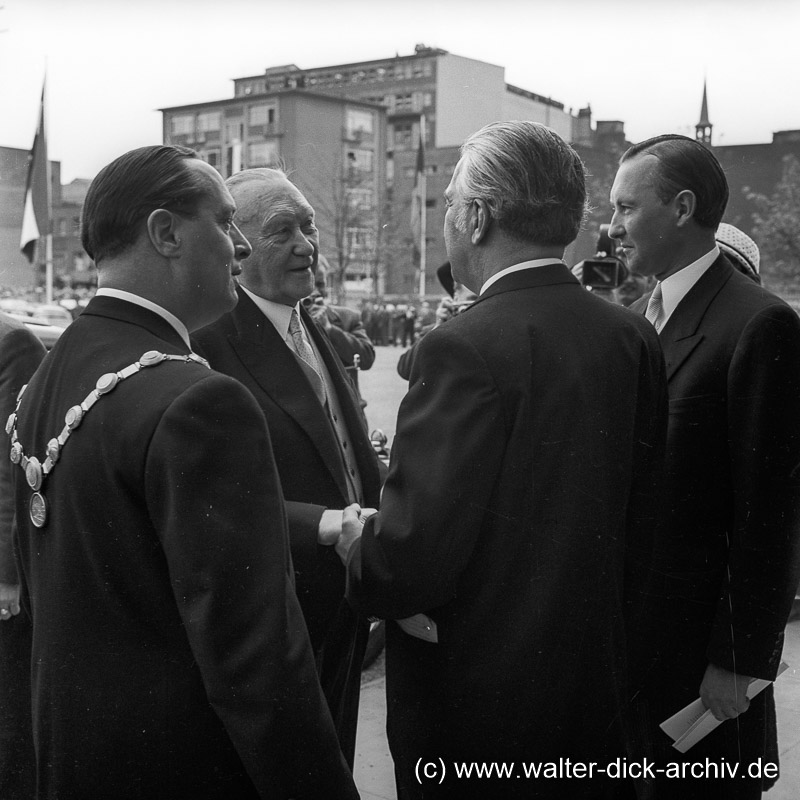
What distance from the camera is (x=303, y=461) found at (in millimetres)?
2068

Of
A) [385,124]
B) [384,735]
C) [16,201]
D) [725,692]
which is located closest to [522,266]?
[725,692]

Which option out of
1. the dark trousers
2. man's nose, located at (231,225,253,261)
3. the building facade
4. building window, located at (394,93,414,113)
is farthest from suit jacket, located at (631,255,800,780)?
building window, located at (394,93,414,113)

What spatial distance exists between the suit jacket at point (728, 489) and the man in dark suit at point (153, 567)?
1.00m

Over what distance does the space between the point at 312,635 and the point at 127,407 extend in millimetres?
958

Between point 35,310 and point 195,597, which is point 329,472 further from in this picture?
point 35,310

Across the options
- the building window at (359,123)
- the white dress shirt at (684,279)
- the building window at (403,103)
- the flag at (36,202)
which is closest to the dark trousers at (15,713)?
the white dress shirt at (684,279)

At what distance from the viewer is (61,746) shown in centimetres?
137

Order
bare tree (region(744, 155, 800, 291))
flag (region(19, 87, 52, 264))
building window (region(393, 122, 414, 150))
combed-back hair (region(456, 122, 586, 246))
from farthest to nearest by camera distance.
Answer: building window (region(393, 122, 414, 150))
bare tree (region(744, 155, 800, 291))
flag (region(19, 87, 52, 264))
combed-back hair (region(456, 122, 586, 246))

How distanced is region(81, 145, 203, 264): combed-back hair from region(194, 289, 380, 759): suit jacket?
0.66 meters

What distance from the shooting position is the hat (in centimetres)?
248

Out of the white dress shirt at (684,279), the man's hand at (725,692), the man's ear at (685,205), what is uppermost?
the man's ear at (685,205)

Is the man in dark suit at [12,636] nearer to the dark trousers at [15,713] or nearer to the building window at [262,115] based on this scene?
the dark trousers at [15,713]

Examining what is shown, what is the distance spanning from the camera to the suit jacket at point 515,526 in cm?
157

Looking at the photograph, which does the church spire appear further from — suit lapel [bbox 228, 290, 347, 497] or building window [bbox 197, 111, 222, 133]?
building window [bbox 197, 111, 222, 133]
